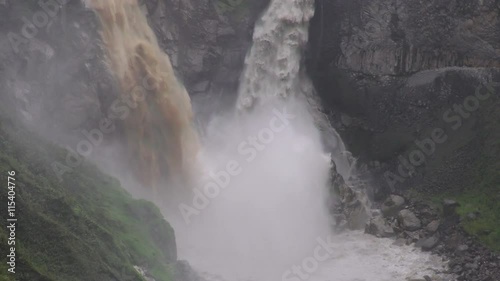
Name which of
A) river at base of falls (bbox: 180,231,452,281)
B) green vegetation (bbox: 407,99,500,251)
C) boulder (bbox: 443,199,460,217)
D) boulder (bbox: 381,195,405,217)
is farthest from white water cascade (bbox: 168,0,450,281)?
green vegetation (bbox: 407,99,500,251)

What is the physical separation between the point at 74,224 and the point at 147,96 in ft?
51.6

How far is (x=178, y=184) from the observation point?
37.8 meters

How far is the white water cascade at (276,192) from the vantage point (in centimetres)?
3325

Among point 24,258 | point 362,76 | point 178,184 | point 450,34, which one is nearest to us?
point 24,258

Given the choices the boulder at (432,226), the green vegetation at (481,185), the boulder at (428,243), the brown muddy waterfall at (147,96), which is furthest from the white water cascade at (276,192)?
the green vegetation at (481,185)

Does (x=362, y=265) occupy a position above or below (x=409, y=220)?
below

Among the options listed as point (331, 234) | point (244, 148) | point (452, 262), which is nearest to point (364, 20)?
point (244, 148)

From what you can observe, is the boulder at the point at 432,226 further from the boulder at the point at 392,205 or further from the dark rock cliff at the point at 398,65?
the dark rock cliff at the point at 398,65

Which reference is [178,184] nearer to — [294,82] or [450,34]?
[294,82]

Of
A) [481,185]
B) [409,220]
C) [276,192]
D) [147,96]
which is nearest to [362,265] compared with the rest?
[409,220]

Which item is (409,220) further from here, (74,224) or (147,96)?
(74,224)

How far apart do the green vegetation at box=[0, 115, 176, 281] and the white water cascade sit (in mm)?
4906

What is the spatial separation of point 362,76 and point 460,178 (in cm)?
1146

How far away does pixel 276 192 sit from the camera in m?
39.3
